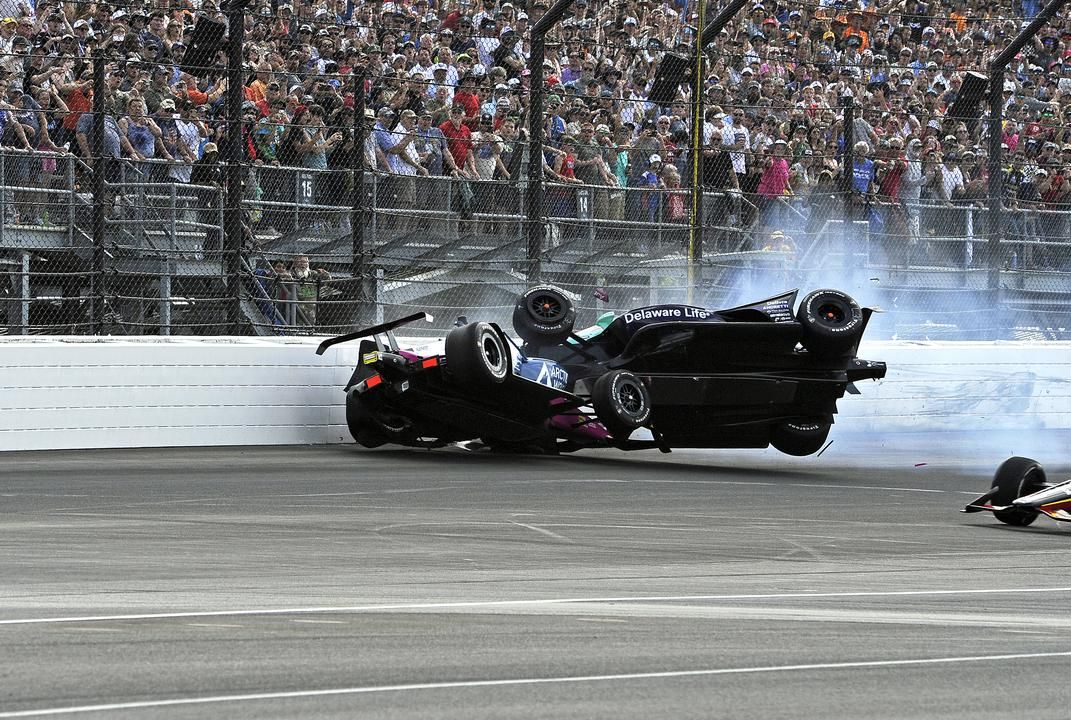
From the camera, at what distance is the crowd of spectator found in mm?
12875

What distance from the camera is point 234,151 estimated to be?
506 inches

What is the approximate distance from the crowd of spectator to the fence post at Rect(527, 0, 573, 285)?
9cm

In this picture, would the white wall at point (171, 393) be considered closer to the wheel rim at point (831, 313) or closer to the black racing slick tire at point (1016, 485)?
the wheel rim at point (831, 313)

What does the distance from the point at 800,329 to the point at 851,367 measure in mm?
533

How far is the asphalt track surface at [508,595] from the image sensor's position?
466 centimetres

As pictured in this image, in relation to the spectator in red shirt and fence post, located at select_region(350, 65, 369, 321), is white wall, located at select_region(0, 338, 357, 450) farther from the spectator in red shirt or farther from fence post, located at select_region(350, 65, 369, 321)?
the spectator in red shirt

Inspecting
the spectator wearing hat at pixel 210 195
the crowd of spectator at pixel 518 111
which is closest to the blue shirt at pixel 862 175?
the crowd of spectator at pixel 518 111

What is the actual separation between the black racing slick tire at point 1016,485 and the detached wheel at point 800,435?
3.07m

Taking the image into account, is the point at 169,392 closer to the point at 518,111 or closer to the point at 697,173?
the point at 518,111

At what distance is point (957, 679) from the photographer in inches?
198

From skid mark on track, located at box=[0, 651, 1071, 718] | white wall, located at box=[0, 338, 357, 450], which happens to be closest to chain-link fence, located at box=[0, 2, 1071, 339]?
white wall, located at box=[0, 338, 357, 450]

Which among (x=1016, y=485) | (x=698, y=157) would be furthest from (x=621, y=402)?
(x=698, y=157)

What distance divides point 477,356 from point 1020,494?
3882mm

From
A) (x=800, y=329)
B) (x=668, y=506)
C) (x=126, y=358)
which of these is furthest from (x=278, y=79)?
(x=668, y=506)
